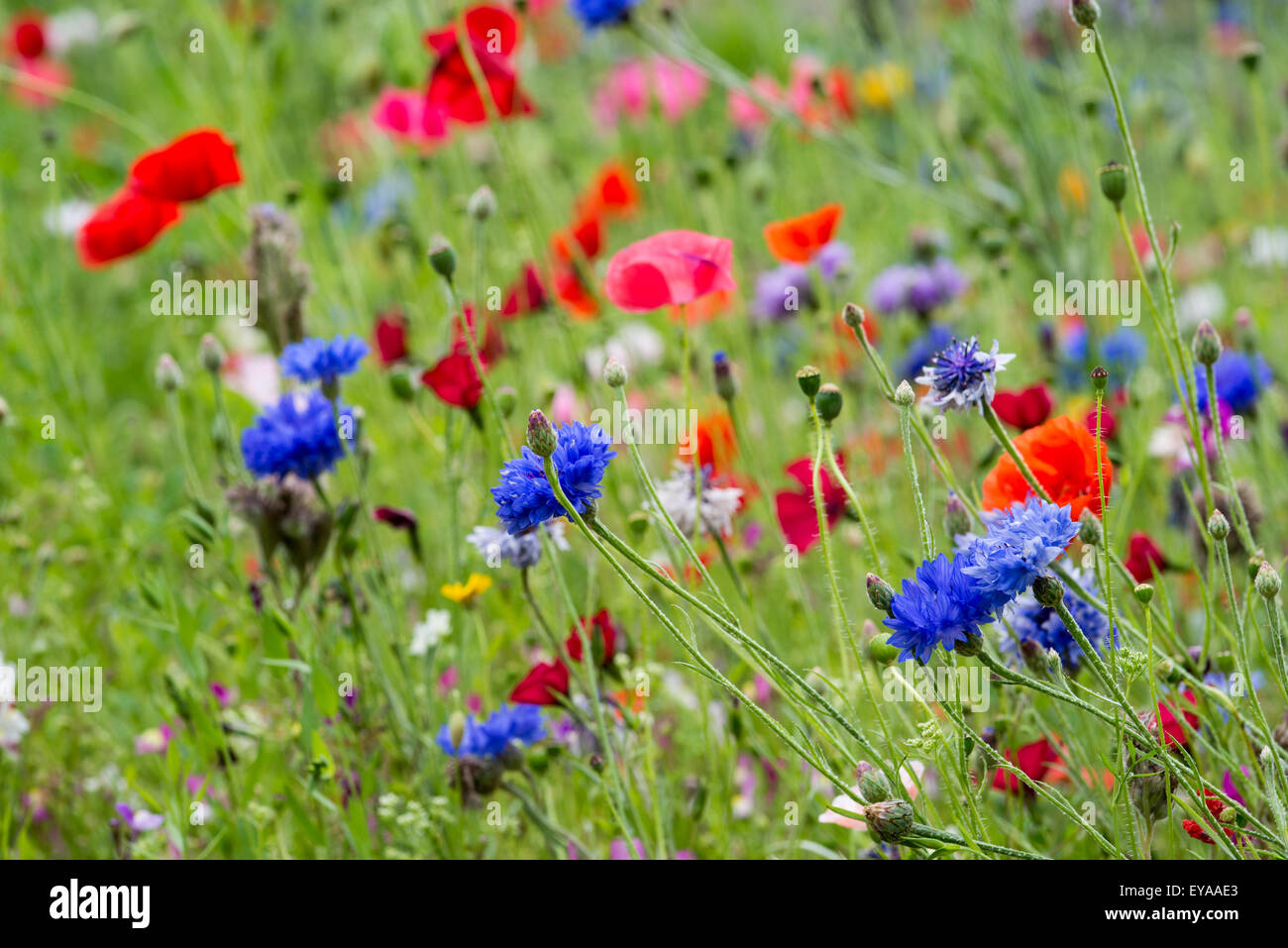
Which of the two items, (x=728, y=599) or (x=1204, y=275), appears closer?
(x=728, y=599)

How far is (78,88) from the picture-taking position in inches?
146

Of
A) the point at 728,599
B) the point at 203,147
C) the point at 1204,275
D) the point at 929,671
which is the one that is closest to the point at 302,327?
the point at 203,147

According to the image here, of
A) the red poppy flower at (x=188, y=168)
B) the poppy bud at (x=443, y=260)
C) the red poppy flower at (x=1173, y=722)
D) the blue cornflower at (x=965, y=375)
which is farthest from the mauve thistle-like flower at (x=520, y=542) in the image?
the red poppy flower at (x=188, y=168)

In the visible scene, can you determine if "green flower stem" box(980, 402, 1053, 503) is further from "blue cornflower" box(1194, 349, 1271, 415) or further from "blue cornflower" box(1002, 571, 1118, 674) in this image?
"blue cornflower" box(1194, 349, 1271, 415)

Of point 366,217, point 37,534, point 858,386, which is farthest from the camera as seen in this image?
point 366,217

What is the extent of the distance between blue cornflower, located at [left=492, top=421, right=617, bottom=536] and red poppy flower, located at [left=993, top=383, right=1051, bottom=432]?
47 cm

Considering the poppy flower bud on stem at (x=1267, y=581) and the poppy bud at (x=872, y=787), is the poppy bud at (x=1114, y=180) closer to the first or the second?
the poppy flower bud on stem at (x=1267, y=581)

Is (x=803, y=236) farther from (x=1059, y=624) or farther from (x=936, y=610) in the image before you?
(x=936, y=610)

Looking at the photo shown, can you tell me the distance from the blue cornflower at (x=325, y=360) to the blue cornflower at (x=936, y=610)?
63 cm

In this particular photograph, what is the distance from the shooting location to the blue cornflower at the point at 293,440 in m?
1.20

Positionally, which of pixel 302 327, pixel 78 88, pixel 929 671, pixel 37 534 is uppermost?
pixel 78 88

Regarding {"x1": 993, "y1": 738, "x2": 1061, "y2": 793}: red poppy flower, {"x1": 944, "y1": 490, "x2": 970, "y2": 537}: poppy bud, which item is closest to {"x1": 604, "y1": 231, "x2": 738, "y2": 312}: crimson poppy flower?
{"x1": 944, "y1": 490, "x2": 970, "y2": 537}: poppy bud
